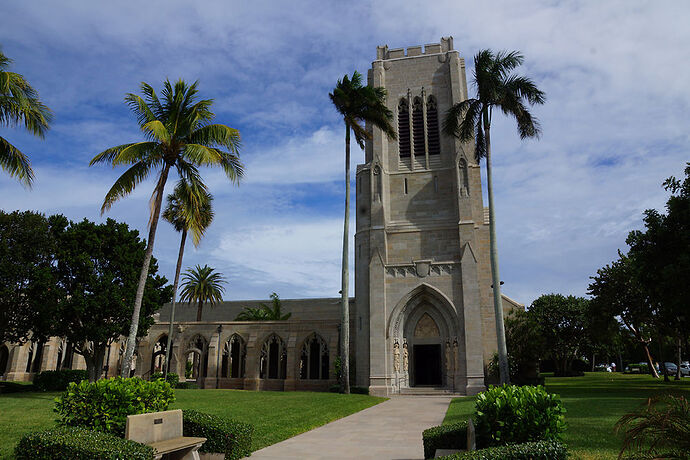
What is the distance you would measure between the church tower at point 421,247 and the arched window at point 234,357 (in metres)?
9.14

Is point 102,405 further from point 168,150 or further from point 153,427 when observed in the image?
point 168,150

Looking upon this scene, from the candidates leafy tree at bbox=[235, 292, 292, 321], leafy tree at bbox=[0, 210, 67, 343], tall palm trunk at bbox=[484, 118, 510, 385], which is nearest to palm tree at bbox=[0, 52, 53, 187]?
leafy tree at bbox=[0, 210, 67, 343]

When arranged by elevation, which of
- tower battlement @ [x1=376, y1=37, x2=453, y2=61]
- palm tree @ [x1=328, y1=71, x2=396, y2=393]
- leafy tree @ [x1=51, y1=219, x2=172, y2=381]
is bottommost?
leafy tree @ [x1=51, y1=219, x2=172, y2=381]

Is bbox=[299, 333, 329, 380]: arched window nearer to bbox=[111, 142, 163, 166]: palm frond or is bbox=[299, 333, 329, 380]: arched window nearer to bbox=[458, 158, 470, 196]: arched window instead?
bbox=[458, 158, 470, 196]: arched window

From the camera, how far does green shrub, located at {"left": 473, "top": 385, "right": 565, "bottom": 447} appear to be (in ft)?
20.2

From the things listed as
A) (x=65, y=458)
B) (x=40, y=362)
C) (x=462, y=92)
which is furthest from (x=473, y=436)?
(x=40, y=362)

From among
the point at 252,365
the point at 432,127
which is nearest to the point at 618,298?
the point at 432,127

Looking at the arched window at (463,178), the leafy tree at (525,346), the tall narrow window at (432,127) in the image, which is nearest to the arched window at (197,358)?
the leafy tree at (525,346)

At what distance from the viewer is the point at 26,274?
77.4ft

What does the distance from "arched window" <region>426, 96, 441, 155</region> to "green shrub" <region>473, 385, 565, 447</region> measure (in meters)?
28.7

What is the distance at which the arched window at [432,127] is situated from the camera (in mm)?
33938

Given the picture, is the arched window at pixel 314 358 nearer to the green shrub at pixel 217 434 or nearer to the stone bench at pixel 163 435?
the green shrub at pixel 217 434

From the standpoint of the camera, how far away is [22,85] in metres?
15.4

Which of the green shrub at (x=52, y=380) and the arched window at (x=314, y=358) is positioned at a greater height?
the arched window at (x=314, y=358)
